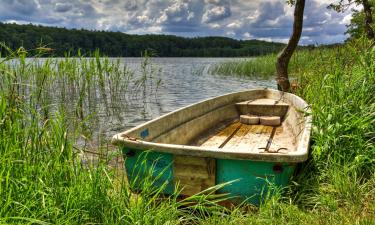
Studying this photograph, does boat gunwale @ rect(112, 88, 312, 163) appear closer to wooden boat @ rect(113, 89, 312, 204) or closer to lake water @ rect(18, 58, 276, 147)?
wooden boat @ rect(113, 89, 312, 204)

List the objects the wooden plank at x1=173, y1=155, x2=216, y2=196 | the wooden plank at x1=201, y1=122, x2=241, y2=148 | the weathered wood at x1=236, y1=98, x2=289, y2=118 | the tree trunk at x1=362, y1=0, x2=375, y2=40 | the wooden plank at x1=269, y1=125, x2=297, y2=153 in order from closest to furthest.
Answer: the wooden plank at x1=173, y1=155, x2=216, y2=196 < the wooden plank at x1=269, y1=125, x2=297, y2=153 < the wooden plank at x1=201, y1=122, x2=241, y2=148 < the weathered wood at x1=236, y1=98, x2=289, y2=118 < the tree trunk at x1=362, y1=0, x2=375, y2=40

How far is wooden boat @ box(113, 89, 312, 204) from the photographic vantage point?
12.2 feet

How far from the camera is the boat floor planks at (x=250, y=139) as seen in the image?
18.1 feet

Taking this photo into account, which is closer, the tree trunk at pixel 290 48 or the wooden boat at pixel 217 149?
the wooden boat at pixel 217 149

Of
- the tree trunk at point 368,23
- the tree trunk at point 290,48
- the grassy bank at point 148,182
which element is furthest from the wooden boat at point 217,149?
the tree trunk at point 368,23

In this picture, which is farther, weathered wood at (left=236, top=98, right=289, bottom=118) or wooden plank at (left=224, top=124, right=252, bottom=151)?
weathered wood at (left=236, top=98, right=289, bottom=118)

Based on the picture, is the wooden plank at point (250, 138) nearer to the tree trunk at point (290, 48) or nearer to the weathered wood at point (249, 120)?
the weathered wood at point (249, 120)

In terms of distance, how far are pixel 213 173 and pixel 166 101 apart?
443 inches

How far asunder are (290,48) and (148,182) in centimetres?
715

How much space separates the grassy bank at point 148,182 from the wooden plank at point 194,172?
6.3 inches

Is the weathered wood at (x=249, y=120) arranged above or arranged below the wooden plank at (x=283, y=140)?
above

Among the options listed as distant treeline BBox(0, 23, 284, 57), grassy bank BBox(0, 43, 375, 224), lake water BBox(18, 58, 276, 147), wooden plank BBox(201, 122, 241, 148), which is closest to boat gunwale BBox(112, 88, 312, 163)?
grassy bank BBox(0, 43, 375, 224)

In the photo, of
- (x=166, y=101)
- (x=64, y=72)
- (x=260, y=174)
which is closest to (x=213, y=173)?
(x=260, y=174)

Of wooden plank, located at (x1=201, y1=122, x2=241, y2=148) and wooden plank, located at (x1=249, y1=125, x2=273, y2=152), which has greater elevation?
wooden plank, located at (x1=249, y1=125, x2=273, y2=152)
